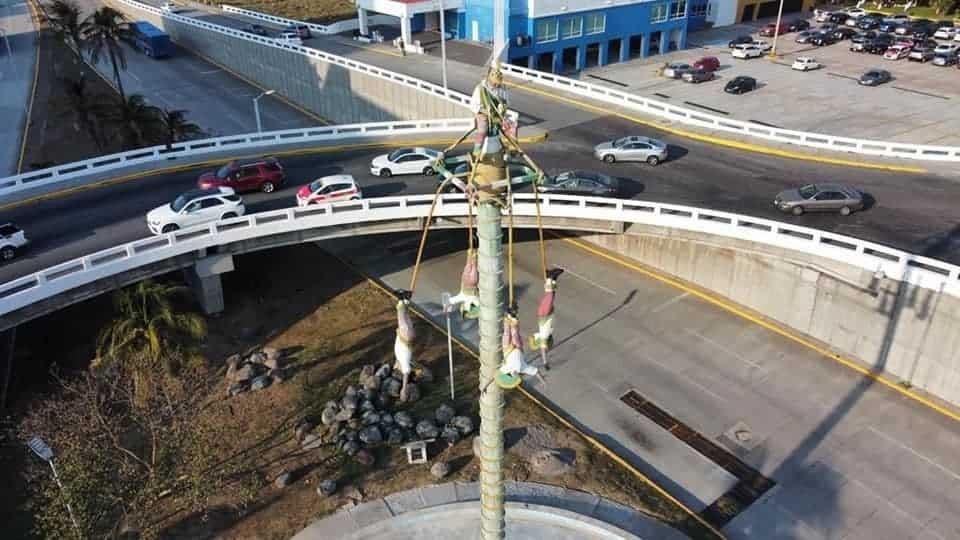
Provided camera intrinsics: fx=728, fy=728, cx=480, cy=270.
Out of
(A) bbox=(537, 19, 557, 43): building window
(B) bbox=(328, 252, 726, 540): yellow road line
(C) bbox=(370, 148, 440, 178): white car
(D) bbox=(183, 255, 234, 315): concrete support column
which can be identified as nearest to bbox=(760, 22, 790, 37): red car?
(A) bbox=(537, 19, 557, 43): building window

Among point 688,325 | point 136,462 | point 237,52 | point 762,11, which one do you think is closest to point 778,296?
point 688,325

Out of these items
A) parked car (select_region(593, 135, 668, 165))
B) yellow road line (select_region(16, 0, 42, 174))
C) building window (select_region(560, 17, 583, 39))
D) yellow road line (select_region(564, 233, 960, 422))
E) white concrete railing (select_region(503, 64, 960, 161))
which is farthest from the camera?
building window (select_region(560, 17, 583, 39))

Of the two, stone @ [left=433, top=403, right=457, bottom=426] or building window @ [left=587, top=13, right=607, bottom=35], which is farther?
building window @ [left=587, top=13, right=607, bottom=35]

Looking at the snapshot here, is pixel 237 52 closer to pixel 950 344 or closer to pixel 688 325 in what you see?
pixel 688 325

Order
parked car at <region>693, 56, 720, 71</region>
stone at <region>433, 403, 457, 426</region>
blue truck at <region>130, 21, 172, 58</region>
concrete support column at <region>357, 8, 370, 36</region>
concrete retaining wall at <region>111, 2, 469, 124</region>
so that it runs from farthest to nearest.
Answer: blue truck at <region>130, 21, 172, 58</region> → concrete support column at <region>357, 8, 370, 36</region> → parked car at <region>693, 56, 720, 71</region> → concrete retaining wall at <region>111, 2, 469, 124</region> → stone at <region>433, 403, 457, 426</region>

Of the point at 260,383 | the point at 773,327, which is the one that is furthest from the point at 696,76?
the point at 260,383

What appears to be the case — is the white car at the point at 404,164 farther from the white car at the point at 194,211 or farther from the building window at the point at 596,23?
the building window at the point at 596,23

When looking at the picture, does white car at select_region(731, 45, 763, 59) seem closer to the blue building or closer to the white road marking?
the blue building
